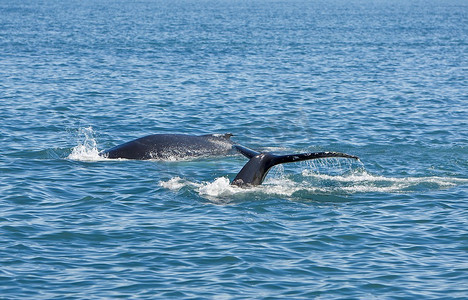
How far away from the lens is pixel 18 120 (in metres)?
28.5

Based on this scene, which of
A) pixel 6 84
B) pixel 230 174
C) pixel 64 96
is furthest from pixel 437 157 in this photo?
pixel 6 84

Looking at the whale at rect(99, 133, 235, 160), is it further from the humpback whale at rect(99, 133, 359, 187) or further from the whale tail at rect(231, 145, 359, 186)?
the whale tail at rect(231, 145, 359, 186)

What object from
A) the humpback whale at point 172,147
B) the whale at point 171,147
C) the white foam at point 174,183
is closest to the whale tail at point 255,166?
the white foam at point 174,183

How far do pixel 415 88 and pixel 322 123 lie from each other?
11028mm

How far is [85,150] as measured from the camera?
23406 mm

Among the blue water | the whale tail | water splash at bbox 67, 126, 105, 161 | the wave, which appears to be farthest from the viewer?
water splash at bbox 67, 126, 105, 161

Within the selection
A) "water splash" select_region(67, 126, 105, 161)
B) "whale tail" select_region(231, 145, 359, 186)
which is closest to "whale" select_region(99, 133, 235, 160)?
"water splash" select_region(67, 126, 105, 161)

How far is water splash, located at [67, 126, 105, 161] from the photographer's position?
74.5 feet

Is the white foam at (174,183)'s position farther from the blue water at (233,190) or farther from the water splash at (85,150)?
the water splash at (85,150)

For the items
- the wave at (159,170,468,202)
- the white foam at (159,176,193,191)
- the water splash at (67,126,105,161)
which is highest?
the water splash at (67,126,105,161)

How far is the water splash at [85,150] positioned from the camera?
74.5 ft

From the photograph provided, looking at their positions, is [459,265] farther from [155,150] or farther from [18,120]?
[18,120]

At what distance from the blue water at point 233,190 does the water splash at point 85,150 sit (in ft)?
0.31

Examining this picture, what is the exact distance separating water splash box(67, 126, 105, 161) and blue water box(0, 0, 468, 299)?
94 mm
